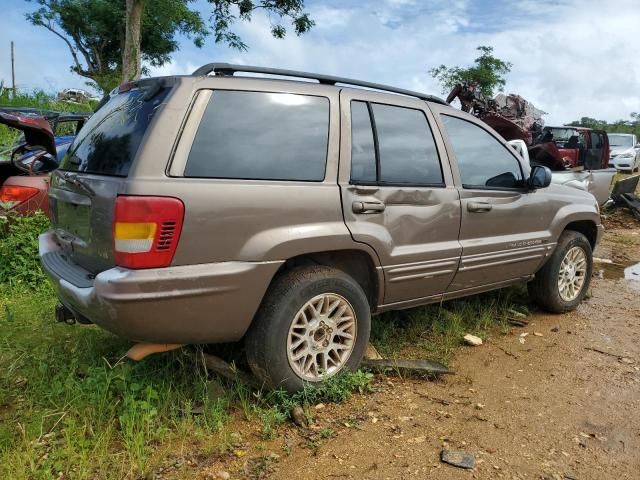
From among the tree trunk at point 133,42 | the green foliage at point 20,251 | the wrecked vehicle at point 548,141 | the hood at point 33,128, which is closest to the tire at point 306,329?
the hood at point 33,128

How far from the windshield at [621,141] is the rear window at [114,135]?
2204 centimetres

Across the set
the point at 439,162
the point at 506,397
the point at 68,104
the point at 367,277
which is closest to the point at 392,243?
the point at 367,277

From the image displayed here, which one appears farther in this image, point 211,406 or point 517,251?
point 517,251

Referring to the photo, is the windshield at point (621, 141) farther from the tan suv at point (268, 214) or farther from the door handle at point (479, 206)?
the tan suv at point (268, 214)

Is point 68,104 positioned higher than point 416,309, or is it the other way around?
point 68,104

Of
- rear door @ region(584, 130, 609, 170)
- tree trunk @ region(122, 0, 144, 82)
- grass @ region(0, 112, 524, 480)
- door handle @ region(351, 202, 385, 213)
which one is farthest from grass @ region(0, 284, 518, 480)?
rear door @ region(584, 130, 609, 170)

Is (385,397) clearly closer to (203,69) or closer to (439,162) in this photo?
(439,162)

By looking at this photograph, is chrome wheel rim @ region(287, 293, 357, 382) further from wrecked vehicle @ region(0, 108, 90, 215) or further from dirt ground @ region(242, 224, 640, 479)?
wrecked vehicle @ region(0, 108, 90, 215)

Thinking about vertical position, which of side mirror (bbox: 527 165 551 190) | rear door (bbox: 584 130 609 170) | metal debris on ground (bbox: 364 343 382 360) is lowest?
metal debris on ground (bbox: 364 343 382 360)

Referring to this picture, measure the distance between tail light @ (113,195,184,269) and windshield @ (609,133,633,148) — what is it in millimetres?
22391

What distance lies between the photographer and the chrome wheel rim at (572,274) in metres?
4.71

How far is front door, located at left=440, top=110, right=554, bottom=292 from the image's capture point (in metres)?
3.72

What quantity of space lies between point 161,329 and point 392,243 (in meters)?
1.45

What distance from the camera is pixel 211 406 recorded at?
2.81 m
